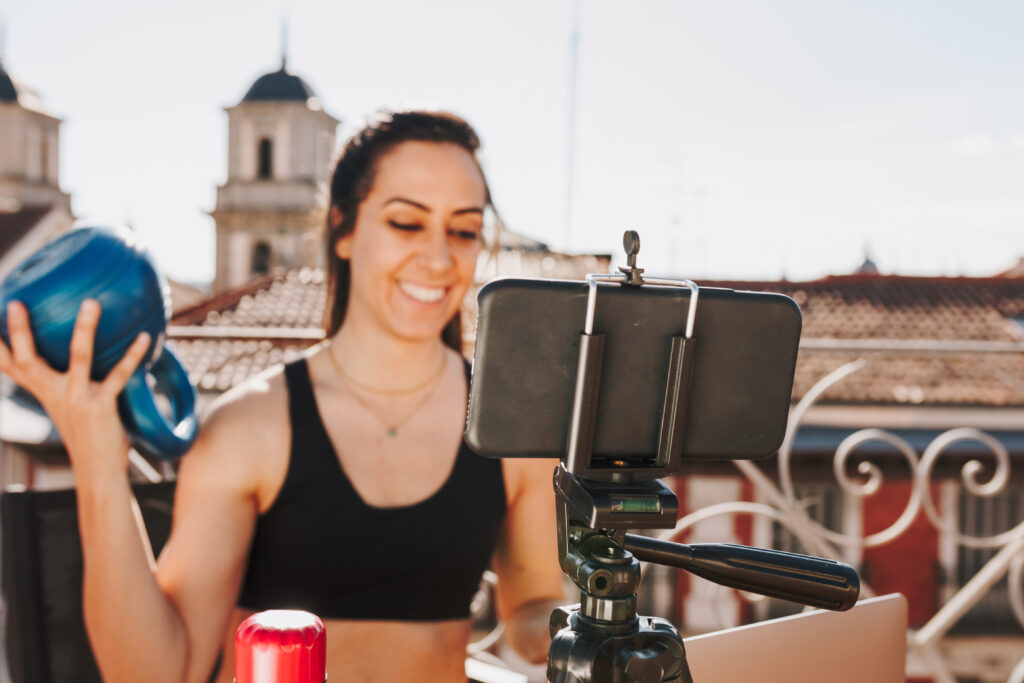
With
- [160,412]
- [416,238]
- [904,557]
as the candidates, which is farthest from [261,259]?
[160,412]

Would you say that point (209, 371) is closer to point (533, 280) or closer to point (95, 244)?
point (95, 244)

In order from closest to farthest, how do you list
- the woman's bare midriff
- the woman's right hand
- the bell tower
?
the woman's right hand → the woman's bare midriff → the bell tower

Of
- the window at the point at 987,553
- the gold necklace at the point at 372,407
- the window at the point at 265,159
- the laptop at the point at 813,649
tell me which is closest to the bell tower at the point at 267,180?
the window at the point at 265,159

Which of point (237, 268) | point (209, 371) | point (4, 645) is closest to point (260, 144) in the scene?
point (237, 268)

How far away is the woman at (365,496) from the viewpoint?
129cm

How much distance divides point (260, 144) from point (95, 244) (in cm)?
4063

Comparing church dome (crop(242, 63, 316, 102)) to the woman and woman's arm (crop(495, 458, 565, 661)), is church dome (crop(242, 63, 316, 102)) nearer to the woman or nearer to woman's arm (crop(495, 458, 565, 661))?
the woman

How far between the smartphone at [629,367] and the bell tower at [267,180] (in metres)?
38.4

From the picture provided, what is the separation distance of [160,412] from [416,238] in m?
0.53

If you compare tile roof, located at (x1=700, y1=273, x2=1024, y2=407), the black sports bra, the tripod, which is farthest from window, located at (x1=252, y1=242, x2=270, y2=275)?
the tripod

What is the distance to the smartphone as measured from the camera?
0.59 m

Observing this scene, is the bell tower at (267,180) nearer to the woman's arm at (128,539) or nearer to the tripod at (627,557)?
the woman's arm at (128,539)

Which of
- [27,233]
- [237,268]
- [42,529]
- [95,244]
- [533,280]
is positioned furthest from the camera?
[237,268]

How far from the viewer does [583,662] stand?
612 millimetres
